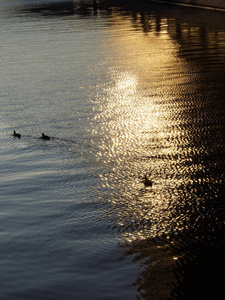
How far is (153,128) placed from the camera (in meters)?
10.1

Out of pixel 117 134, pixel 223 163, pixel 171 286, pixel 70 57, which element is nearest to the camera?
pixel 171 286

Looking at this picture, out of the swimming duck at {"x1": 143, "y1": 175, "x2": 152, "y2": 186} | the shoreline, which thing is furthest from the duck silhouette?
the shoreline

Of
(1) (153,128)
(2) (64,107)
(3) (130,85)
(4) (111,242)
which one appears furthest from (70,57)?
(4) (111,242)

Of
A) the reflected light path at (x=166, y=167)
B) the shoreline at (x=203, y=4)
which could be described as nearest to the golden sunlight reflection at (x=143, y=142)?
the reflected light path at (x=166, y=167)

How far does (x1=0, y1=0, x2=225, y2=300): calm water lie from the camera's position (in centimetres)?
529

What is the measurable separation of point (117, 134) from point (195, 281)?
5.22m

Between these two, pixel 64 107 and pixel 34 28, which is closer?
pixel 64 107

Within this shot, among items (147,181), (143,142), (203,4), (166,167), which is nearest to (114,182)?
(147,181)

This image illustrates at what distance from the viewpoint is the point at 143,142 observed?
30.6 ft

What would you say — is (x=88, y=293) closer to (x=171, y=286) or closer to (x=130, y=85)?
(x=171, y=286)

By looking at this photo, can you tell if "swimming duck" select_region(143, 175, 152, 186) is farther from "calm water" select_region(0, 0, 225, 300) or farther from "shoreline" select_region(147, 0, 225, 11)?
"shoreline" select_region(147, 0, 225, 11)

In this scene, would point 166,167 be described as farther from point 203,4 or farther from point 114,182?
point 203,4

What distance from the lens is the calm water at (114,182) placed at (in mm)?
5293

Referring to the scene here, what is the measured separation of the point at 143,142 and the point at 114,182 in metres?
1.89
